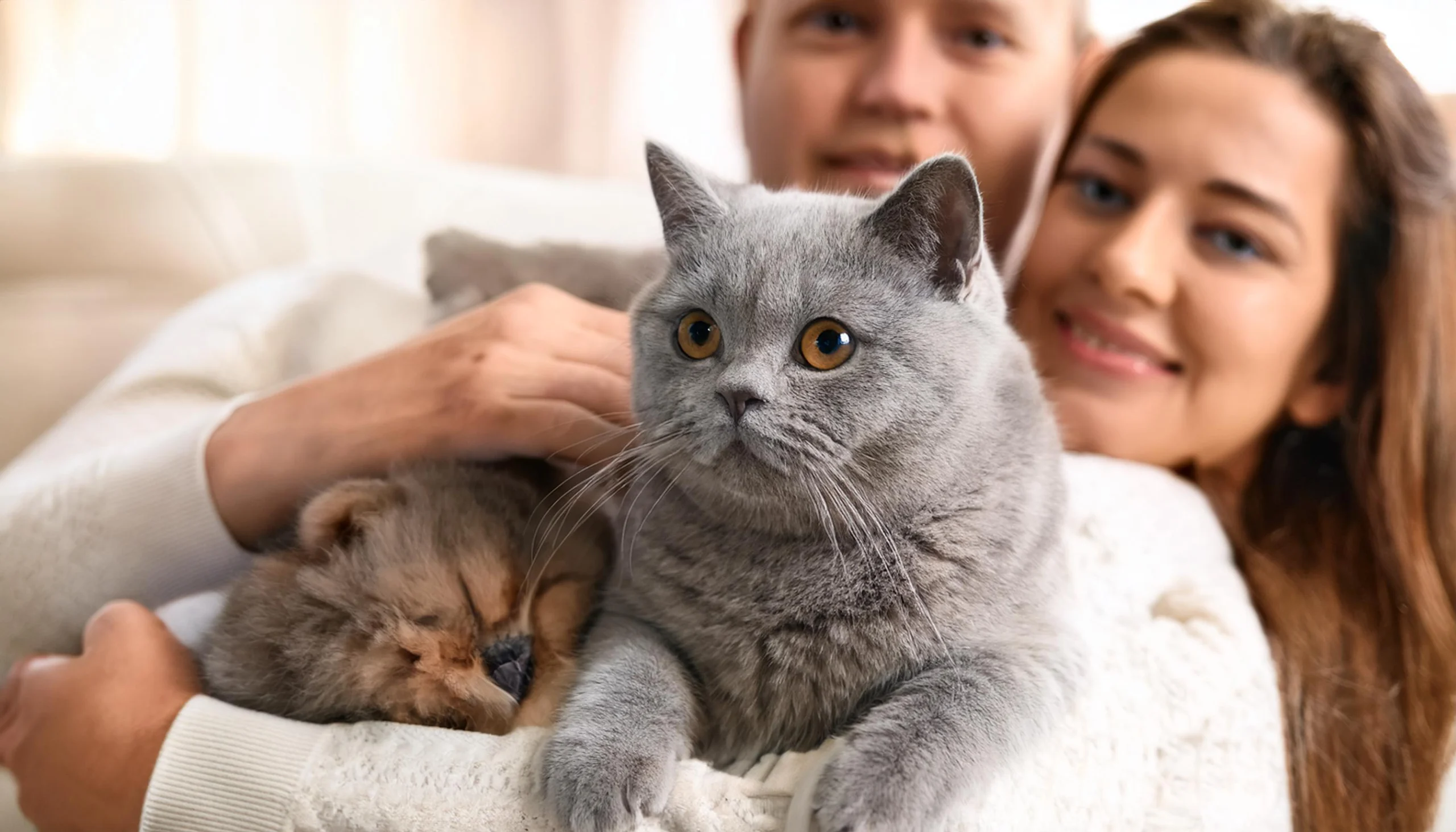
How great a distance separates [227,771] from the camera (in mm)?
802

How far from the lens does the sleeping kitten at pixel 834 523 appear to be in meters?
0.73

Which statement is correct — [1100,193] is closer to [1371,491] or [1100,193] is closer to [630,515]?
[1371,491]

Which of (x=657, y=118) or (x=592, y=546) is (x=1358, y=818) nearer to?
(x=592, y=546)

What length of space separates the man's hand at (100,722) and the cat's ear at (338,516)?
8.4 inches

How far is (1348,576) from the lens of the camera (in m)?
1.30

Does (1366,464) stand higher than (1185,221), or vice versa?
(1185,221)

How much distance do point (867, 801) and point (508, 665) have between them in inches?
15.4

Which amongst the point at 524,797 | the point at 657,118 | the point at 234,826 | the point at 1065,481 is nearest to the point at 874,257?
the point at 1065,481

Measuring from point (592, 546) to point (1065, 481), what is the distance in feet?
1.82

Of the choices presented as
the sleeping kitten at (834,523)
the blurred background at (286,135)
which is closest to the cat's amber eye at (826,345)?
the sleeping kitten at (834,523)

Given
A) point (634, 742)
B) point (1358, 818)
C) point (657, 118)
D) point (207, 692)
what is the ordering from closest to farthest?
point (634, 742)
point (207, 692)
point (1358, 818)
point (657, 118)

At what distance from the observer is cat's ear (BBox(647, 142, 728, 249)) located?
0.86m

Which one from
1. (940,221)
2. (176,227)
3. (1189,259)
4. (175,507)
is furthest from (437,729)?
(176,227)

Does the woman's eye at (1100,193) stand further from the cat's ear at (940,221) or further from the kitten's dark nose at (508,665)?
the kitten's dark nose at (508,665)
